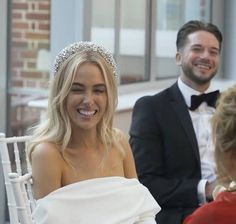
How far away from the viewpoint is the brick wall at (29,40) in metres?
3.58

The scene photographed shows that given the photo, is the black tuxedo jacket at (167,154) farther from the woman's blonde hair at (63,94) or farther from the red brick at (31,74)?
the red brick at (31,74)

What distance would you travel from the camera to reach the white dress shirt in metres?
2.79

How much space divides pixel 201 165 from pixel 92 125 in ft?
2.68

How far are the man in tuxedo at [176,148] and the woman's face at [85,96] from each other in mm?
642

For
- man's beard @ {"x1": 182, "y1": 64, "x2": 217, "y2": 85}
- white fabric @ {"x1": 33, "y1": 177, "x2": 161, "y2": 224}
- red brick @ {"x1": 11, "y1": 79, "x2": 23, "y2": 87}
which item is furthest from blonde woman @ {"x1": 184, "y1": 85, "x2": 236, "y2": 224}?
red brick @ {"x1": 11, "y1": 79, "x2": 23, "y2": 87}

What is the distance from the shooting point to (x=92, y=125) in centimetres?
213

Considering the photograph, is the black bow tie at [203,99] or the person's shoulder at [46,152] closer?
the person's shoulder at [46,152]

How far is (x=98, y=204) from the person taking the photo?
2037mm

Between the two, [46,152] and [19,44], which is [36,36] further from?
[46,152]

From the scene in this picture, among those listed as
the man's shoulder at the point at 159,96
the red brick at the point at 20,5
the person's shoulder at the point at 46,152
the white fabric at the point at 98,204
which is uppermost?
the red brick at the point at 20,5

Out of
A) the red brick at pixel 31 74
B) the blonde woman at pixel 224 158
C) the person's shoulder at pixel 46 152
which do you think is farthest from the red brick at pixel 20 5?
the blonde woman at pixel 224 158

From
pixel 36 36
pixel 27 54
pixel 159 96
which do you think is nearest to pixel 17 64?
pixel 27 54

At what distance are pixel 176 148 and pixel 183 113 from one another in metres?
0.17

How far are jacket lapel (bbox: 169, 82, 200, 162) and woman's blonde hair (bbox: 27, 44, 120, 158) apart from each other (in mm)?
689
